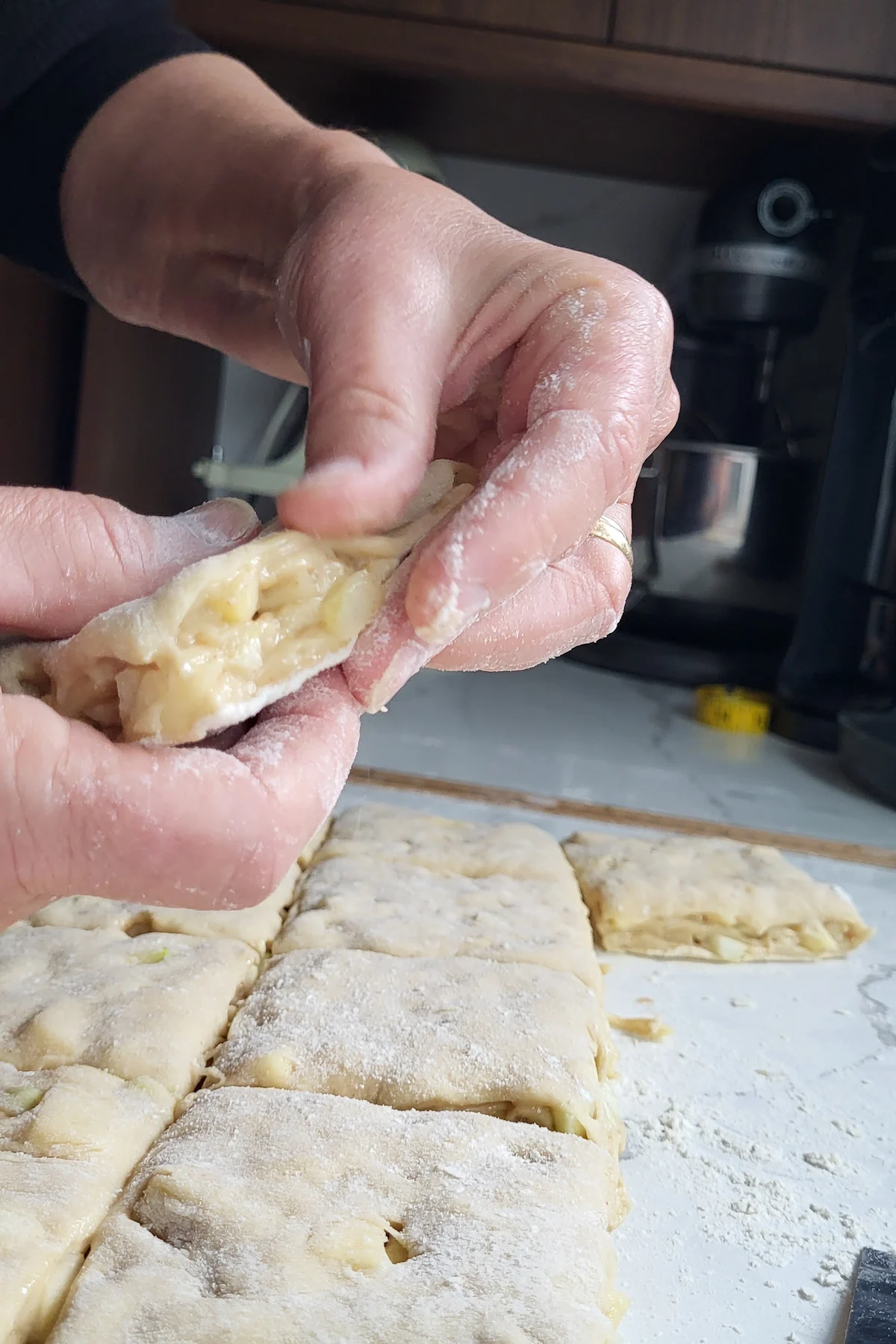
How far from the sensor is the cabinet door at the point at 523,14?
6.36 feet

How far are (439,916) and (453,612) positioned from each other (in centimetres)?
62

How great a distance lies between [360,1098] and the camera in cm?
91

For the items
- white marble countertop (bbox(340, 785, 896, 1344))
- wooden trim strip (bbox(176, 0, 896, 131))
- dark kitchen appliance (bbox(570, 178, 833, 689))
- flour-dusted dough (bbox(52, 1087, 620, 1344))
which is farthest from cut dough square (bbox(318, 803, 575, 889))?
wooden trim strip (bbox(176, 0, 896, 131))

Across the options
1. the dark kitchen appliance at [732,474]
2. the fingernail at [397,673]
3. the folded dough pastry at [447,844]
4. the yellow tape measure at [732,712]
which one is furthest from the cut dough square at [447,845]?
the dark kitchen appliance at [732,474]

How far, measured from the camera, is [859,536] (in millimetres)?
2084

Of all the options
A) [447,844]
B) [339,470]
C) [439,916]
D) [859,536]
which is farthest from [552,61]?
[339,470]

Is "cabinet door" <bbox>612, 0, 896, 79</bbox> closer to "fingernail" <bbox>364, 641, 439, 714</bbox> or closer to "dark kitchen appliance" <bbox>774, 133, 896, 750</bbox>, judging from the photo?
"dark kitchen appliance" <bbox>774, 133, 896, 750</bbox>

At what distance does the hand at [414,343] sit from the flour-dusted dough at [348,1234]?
344mm

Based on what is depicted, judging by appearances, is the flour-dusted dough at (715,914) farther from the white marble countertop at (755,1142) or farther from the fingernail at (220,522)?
the fingernail at (220,522)

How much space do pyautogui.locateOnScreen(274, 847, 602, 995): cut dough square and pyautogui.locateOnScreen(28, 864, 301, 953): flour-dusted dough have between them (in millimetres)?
27

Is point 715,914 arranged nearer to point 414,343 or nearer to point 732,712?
point 414,343

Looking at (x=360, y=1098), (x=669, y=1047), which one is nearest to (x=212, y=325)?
(x=360, y=1098)

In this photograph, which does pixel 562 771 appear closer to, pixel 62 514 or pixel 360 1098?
pixel 360 1098

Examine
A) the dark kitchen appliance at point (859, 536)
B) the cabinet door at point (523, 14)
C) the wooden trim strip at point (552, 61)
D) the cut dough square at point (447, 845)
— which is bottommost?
the cut dough square at point (447, 845)
